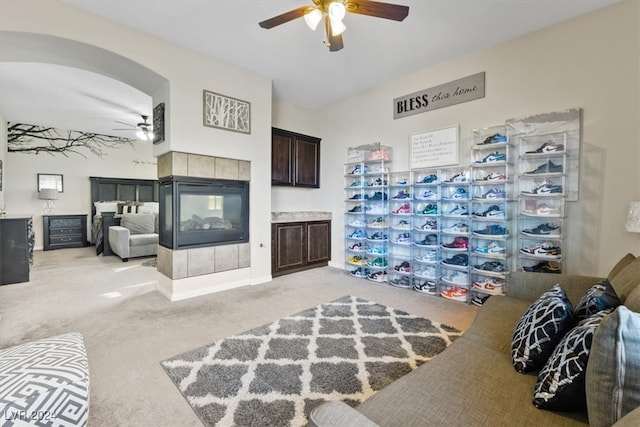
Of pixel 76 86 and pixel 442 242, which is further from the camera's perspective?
pixel 76 86

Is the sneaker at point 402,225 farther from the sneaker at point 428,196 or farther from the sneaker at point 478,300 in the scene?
the sneaker at point 478,300

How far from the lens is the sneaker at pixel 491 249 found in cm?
323

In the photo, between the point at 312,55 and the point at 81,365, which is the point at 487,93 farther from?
the point at 81,365

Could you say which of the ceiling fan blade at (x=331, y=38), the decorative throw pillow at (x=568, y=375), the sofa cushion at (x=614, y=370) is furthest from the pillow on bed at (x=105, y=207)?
the sofa cushion at (x=614, y=370)

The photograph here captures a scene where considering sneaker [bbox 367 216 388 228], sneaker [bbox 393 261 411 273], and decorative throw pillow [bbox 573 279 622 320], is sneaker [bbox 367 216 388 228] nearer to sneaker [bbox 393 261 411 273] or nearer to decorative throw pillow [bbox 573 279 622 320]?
sneaker [bbox 393 261 411 273]

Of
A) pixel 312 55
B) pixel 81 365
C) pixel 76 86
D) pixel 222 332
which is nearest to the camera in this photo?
pixel 81 365

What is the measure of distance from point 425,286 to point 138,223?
550cm

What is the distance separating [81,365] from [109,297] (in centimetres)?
259

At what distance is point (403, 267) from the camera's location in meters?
4.03

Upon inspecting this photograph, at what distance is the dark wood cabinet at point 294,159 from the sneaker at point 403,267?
2.16 metres

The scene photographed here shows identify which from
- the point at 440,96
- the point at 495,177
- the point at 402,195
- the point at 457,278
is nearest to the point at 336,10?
the point at 440,96

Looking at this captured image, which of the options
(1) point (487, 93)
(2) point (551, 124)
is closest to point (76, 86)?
(1) point (487, 93)

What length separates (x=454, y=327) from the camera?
8.64ft

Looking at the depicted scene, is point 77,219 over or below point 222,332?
over
